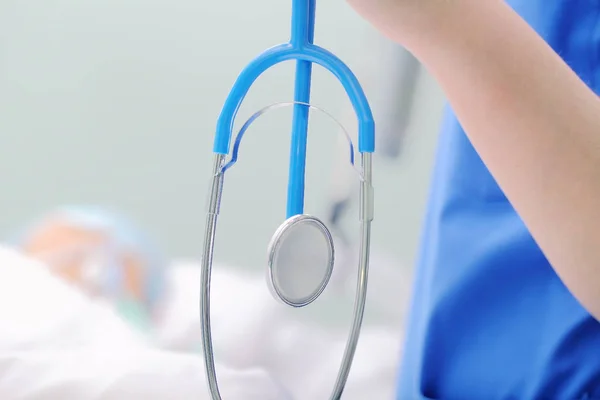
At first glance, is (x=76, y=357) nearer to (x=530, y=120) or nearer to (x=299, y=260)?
(x=299, y=260)

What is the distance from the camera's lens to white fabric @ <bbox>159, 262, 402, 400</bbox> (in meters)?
0.79

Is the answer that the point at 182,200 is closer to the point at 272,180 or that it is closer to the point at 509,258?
the point at 272,180

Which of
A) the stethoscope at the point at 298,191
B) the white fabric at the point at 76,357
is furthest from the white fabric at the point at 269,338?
the stethoscope at the point at 298,191

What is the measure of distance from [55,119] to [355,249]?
1.64 feet

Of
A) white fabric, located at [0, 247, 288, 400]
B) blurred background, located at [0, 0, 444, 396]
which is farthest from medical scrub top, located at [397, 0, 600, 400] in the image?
white fabric, located at [0, 247, 288, 400]

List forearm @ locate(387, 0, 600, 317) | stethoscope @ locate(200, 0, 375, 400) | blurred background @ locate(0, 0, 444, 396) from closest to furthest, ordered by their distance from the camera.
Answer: forearm @ locate(387, 0, 600, 317) < stethoscope @ locate(200, 0, 375, 400) < blurred background @ locate(0, 0, 444, 396)

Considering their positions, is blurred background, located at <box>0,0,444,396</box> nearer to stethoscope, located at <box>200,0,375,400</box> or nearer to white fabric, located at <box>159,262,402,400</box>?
white fabric, located at <box>159,262,402,400</box>

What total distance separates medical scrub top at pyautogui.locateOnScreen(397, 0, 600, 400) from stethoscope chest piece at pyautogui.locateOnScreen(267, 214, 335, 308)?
0.48ft

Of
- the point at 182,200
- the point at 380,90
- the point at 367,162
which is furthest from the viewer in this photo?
the point at 182,200

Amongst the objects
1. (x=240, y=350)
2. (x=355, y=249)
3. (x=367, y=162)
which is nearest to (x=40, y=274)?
(x=240, y=350)

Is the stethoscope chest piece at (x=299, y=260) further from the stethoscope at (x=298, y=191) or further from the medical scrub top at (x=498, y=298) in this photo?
the medical scrub top at (x=498, y=298)

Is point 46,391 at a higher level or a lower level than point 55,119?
lower

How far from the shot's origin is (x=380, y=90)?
2.47 ft

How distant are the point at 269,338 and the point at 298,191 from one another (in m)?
0.32
